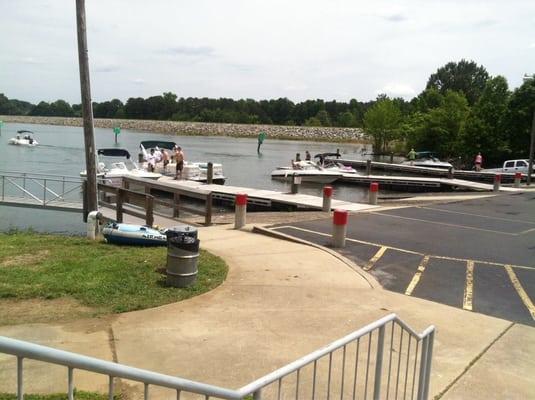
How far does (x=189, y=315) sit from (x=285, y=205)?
578 inches

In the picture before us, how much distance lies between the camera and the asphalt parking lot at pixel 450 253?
8359mm

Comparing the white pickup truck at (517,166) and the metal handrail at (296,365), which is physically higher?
the metal handrail at (296,365)

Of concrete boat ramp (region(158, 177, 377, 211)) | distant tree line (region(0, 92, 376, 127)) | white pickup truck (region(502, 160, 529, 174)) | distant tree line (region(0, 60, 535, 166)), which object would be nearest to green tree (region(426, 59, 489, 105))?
distant tree line (region(0, 60, 535, 166))

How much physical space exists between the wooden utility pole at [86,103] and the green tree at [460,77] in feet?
358

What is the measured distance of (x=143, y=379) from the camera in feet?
7.61

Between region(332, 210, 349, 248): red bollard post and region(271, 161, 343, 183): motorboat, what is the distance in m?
25.3

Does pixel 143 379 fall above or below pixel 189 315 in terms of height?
above

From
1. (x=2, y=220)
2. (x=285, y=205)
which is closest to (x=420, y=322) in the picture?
(x=285, y=205)

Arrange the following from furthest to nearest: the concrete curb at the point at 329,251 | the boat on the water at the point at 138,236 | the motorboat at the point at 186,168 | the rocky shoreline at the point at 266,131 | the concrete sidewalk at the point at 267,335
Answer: the rocky shoreline at the point at 266,131
the motorboat at the point at 186,168
the boat on the water at the point at 138,236
the concrete curb at the point at 329,251
the concrete sidewalk at the point at 267,335

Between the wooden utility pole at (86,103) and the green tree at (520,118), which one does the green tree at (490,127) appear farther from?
the wooden utility pole at (86,103)

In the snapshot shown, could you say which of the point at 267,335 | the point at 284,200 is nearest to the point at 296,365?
the point at 267,335

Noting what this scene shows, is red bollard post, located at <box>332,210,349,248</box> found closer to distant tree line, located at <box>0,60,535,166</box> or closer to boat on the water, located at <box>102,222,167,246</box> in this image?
boat on the water, located at <box>102,222,167,246</box>

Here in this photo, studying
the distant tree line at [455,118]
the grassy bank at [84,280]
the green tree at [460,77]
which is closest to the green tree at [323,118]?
the distant tree line at [455,118]

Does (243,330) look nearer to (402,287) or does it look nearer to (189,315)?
(189,315)
